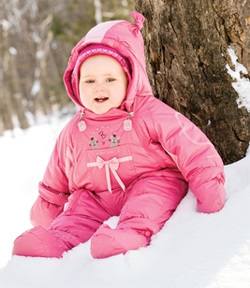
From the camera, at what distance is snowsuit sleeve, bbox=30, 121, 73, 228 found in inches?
97.9

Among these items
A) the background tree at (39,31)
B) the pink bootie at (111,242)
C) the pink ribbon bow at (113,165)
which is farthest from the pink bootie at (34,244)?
the background tree at (39,31)

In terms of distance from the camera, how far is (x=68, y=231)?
207cm

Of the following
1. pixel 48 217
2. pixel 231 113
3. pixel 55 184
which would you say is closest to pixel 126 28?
pixel 231 113

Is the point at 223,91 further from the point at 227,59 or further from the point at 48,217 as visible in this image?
the point at 48,217

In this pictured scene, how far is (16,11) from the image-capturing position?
56.8 feet

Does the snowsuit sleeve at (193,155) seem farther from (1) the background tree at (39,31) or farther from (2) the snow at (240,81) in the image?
(1) the background tree at (39,31)

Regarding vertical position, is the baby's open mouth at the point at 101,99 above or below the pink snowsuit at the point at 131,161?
above

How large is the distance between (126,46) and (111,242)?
1.00 metres

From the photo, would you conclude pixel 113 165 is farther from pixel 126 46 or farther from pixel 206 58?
pixel 206 58

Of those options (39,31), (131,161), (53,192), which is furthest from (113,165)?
(39,31)

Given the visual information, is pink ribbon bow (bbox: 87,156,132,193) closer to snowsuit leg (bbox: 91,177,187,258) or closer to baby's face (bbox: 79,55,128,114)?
snowsuit leg (bbox: 91,177,187,258)

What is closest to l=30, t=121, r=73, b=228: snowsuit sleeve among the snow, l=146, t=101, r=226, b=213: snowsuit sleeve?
l=146, t=101, r=226, b=213: snowsuit sleeve

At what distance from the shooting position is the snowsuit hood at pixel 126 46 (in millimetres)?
2180

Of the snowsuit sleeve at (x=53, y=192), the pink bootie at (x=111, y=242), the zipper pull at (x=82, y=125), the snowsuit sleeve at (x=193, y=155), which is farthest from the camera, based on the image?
the snowsuit sleeve at (x=53, y=192)
